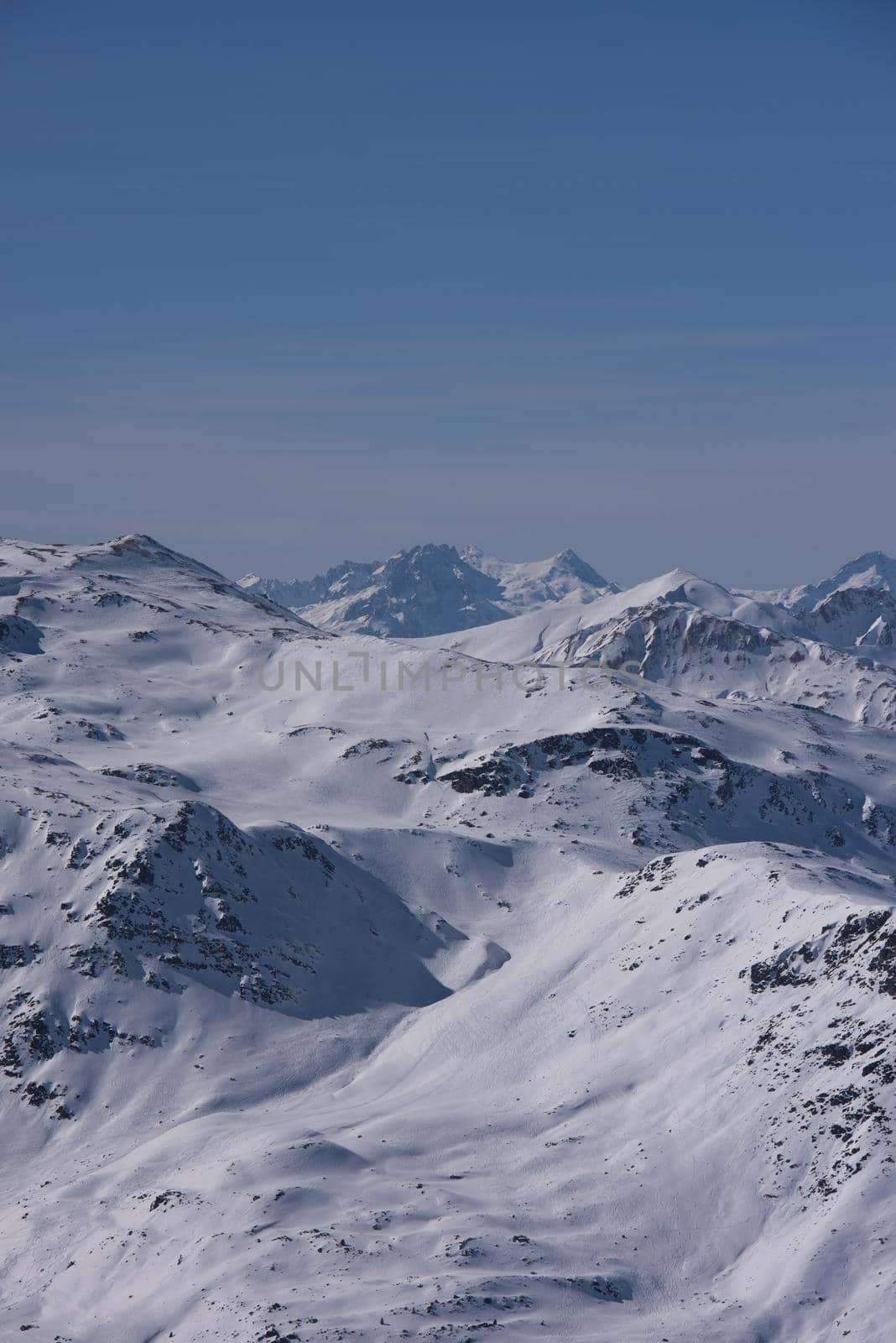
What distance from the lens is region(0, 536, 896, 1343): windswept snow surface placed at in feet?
Result: 220

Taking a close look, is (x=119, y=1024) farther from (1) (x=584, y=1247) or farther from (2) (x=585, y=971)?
(1) (x=584, y=1247)

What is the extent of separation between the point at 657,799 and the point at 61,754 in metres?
66.7

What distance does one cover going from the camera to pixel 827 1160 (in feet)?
226

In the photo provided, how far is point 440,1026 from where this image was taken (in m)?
104

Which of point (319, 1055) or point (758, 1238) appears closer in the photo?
point (758, 1238)

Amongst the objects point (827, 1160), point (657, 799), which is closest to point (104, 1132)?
point (827, 1160)

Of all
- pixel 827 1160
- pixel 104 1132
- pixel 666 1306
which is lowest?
pixel 104 1132

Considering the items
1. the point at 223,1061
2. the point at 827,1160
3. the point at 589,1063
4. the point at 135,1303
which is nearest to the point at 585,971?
the point at 589,1063

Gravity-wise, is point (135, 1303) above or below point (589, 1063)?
below

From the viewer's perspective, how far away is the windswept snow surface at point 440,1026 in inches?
2645

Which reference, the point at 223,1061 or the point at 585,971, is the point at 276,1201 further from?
the point at 585,971

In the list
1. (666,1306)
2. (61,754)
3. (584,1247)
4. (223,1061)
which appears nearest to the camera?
(666,1306)

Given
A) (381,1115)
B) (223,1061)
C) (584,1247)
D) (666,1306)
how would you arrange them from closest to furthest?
(666,1306) → (584,1247) → (381,1115) → (223,1061)

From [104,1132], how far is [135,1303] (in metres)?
22.7
